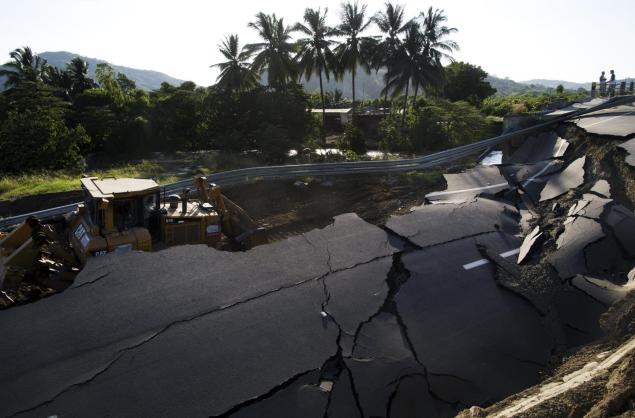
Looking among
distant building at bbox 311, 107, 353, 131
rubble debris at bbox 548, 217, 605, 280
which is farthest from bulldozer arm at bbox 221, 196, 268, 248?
distant building at bbox 311, 107, 353, 131

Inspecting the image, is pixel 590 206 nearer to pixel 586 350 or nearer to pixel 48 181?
pixel 586 350

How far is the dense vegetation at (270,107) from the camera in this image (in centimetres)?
2308

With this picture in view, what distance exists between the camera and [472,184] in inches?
473

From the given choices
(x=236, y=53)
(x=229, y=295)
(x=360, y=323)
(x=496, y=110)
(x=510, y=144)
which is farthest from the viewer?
(x=496, y=110)

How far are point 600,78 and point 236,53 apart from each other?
2254cm

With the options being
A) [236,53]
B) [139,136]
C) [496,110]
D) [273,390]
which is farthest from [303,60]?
[273,390]

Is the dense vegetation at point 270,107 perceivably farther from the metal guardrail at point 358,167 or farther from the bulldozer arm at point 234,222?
the bulldozer arm at point 234,222

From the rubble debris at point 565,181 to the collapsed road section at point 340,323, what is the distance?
1.02 metres

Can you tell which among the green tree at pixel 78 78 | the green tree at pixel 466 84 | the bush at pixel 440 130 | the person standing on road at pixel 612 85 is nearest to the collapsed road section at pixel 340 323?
the bush at pixel 440 130

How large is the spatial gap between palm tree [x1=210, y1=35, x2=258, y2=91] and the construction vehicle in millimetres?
19703

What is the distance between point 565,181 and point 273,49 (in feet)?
70.4

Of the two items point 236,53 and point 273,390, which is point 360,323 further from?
point 236,53

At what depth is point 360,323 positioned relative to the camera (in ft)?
19.4

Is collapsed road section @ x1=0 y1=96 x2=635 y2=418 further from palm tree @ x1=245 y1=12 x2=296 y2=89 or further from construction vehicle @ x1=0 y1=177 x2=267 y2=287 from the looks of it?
palm tree @ x1=245 y1=12 x2=296 y2=89
